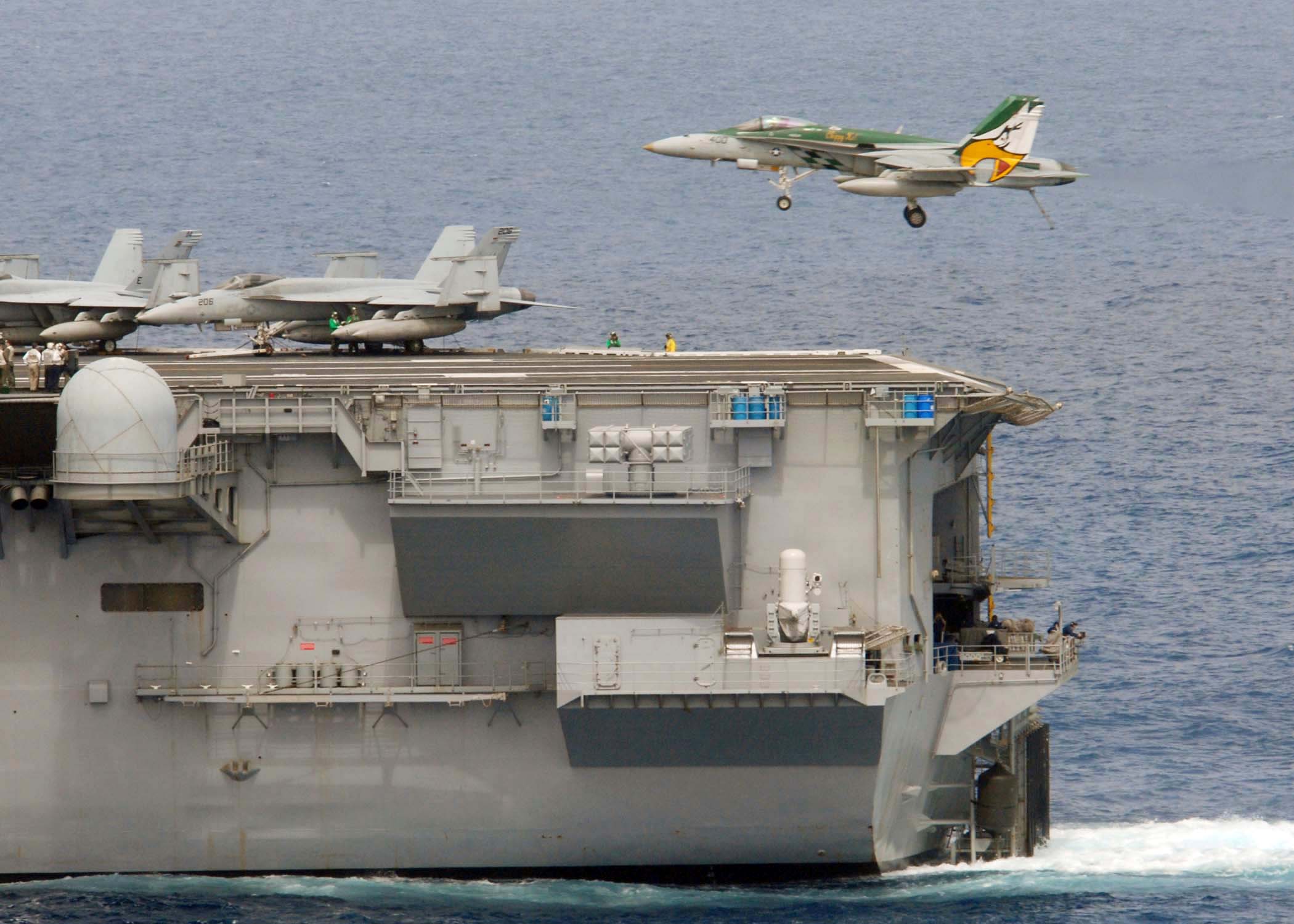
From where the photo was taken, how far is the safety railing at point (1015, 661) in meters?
39.1

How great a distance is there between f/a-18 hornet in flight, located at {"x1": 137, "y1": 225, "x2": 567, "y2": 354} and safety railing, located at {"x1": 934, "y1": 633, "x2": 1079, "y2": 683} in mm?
18297

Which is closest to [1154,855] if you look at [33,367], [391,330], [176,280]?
[391,330]

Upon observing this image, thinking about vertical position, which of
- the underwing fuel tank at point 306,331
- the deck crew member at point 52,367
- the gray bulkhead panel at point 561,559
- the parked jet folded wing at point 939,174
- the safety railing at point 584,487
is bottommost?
the gray bulkhead panel at point 561,559

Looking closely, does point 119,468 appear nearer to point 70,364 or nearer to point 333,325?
point 70,364

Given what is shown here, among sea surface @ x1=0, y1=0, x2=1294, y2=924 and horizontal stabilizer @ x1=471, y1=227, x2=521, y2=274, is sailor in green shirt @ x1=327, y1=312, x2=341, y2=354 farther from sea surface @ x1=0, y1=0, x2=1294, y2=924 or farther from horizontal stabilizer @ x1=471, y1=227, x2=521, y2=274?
sea surface @ x1=0, y1=0, x2=1294, y2=924

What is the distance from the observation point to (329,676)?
38219mm

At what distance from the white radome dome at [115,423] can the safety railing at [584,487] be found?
403 centimetres

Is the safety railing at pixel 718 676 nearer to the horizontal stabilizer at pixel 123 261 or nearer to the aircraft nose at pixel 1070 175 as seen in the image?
the aircraft nose at pixel 1070 175

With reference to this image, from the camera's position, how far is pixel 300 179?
135625mm

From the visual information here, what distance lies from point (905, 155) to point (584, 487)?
1941cm

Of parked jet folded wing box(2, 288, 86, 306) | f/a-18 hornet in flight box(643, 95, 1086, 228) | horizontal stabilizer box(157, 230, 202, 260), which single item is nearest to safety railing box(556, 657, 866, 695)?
f/a-18 hornet in flight box(643, 95, 1086, 228)

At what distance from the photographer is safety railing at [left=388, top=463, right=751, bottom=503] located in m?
36.3

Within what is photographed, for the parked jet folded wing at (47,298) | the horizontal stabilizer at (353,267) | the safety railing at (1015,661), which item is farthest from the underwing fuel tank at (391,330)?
the safety railing at (1015,661)

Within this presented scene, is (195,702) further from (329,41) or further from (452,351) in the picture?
(329,41)
